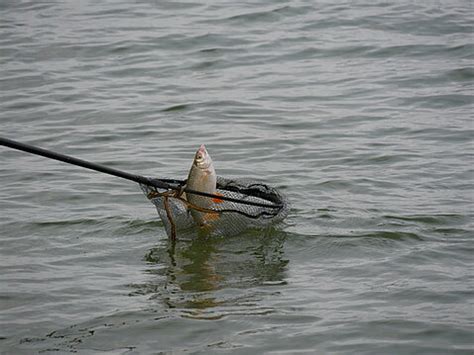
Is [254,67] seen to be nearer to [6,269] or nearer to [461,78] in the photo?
[461,78]

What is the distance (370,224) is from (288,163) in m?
2.04

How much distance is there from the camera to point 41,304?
20.5 ft

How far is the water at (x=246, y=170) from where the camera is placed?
588 cm

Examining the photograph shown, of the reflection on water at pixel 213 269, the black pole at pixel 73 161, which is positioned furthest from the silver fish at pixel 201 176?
the reflection on water at pixel 213 269

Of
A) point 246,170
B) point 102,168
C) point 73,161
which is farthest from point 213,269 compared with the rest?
point 246,170

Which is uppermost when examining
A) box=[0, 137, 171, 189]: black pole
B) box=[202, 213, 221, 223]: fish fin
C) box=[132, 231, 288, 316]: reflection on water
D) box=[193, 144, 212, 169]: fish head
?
box=[0, 137, 171, 189]: black pole

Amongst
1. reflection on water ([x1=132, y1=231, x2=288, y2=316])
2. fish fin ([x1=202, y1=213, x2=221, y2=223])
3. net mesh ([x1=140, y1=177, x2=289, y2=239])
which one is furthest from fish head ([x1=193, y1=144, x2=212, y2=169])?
reflection on water ([x1=132, y1=231, x2=288, y2=316])

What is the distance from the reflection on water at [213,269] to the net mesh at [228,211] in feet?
0.38

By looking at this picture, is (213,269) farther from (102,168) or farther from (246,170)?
(246,170)

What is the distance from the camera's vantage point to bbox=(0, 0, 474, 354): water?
5.88 m

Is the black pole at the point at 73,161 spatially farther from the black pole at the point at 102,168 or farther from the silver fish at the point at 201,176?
the silver fish at the point at 201,176

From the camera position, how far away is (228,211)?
7059mm

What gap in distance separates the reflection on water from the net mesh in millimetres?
115

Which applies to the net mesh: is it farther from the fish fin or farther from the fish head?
the fish head
